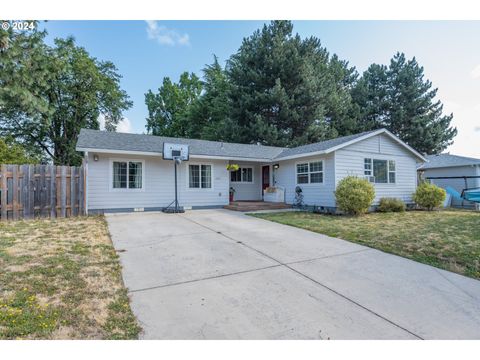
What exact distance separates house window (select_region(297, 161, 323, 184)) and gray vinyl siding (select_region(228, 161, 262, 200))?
3091mm

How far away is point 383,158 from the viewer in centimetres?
1245

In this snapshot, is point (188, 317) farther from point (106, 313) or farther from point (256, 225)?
point (256, 225)

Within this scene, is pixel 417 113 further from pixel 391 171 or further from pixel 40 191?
pixel 40 191

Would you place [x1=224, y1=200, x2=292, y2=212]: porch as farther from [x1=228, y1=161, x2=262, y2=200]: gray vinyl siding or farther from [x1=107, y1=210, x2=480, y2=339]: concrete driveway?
[x1=107, y1=210, x2=480, y2=339]: concrete driveway

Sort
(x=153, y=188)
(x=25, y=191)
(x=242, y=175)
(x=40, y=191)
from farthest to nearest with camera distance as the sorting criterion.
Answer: (x=242, y=175) < (x=153, y=188) < (x=40, y=191) < (x=25, y=191)

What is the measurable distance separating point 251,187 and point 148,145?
6219mm

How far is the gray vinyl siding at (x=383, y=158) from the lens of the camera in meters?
11.2

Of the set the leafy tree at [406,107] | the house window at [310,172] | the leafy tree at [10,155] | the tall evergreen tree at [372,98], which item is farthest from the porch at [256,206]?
the leafy tree at [406,107]

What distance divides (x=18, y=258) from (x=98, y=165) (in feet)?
21.8

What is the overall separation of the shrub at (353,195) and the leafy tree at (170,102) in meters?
22.5

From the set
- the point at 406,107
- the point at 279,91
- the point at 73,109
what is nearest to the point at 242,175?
the point at 279,91

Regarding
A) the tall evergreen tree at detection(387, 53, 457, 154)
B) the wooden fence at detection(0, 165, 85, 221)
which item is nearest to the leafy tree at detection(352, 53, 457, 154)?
the tall evergreen tree at detection(387, 53, 457, 154)

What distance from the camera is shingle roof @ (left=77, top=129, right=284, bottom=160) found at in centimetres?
1042

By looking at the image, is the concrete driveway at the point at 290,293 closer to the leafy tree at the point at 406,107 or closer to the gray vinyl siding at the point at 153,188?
the gray vinyl siding at the point at 153,188
